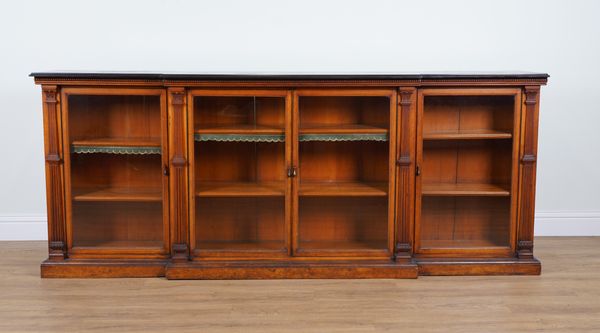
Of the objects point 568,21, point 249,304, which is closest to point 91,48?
point 249,304

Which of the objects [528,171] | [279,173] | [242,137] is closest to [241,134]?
[242,137]

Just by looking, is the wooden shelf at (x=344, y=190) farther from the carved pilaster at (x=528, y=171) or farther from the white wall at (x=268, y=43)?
the white wall at (x=268, y=43)

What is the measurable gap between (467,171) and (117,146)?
5.44 feet

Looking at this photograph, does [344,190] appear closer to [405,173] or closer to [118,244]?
[405,173]

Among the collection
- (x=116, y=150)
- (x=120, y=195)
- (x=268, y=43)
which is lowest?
(x=120, y=195)

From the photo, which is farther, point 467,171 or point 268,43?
point 268,43

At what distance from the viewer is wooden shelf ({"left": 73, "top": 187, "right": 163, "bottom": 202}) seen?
3.05 m

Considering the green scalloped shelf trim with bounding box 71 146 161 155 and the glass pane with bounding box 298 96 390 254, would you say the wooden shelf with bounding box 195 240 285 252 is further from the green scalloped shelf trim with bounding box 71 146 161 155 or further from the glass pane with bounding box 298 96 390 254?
the green scalloped shelf trim with bounding box 71 146 161 155

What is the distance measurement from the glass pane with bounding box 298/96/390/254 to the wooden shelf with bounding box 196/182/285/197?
123 millimetres

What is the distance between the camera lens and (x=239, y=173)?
124 inches

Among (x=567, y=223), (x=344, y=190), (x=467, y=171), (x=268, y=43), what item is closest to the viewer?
(x=344, y=190)

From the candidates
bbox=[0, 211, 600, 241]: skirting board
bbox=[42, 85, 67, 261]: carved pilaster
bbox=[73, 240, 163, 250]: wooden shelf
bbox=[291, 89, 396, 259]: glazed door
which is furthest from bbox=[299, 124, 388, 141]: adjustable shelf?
bbox=[0, 211, 600, 241]: skirting board

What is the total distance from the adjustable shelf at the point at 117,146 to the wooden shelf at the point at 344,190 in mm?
699

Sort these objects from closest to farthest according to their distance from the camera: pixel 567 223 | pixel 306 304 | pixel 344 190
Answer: pixel 306 304
pixel 344 190
pixel 567 223
